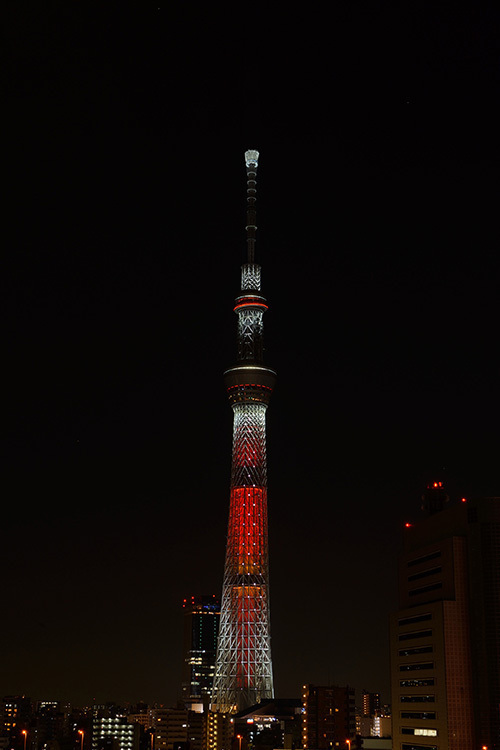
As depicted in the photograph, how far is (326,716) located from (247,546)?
811 inches

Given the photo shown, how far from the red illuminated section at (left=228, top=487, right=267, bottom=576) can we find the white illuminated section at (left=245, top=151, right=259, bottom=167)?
132 feet

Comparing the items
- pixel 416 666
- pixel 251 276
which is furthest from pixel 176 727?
pixel 416 666

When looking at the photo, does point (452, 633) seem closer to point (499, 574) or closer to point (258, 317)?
point (499, 574)

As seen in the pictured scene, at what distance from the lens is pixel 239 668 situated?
4656 inches

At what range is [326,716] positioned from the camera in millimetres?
111312

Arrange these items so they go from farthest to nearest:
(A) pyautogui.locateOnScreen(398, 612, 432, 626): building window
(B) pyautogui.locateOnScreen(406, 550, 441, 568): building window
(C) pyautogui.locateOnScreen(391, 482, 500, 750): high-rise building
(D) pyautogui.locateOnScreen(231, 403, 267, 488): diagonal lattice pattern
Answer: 1. (D) pyautogui.locateOnScreen(231, 403, 267, 488): diagonal lattice pattern
2. (B) pyautogui.locateOnScreen(406, 550, 441, 568): building window
3. (A) pyautogui.locateOnScreen(398, 612, 432, 626): building window
4. (C) pyautogui.locateOnScreen(391, 482, 500, 750): high-rise building

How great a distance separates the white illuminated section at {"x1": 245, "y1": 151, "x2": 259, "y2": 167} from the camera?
Answer: 128625 millimetres

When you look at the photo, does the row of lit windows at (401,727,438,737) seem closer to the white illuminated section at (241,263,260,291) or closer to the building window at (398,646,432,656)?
the building window at (398,646,432,656)

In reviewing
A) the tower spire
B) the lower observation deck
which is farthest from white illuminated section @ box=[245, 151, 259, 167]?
the lower observation deck

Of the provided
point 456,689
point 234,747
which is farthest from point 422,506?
point 234,747

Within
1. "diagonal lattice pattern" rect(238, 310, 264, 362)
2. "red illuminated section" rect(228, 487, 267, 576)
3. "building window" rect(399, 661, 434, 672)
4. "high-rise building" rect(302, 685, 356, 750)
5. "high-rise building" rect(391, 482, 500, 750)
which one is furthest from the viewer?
"diagonal lattice pattern" rect(238, 310, 264, 362)

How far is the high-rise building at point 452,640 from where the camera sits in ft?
242

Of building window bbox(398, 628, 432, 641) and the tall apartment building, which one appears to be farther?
the tall apartment building

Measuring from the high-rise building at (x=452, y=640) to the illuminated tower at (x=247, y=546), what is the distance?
118ft
